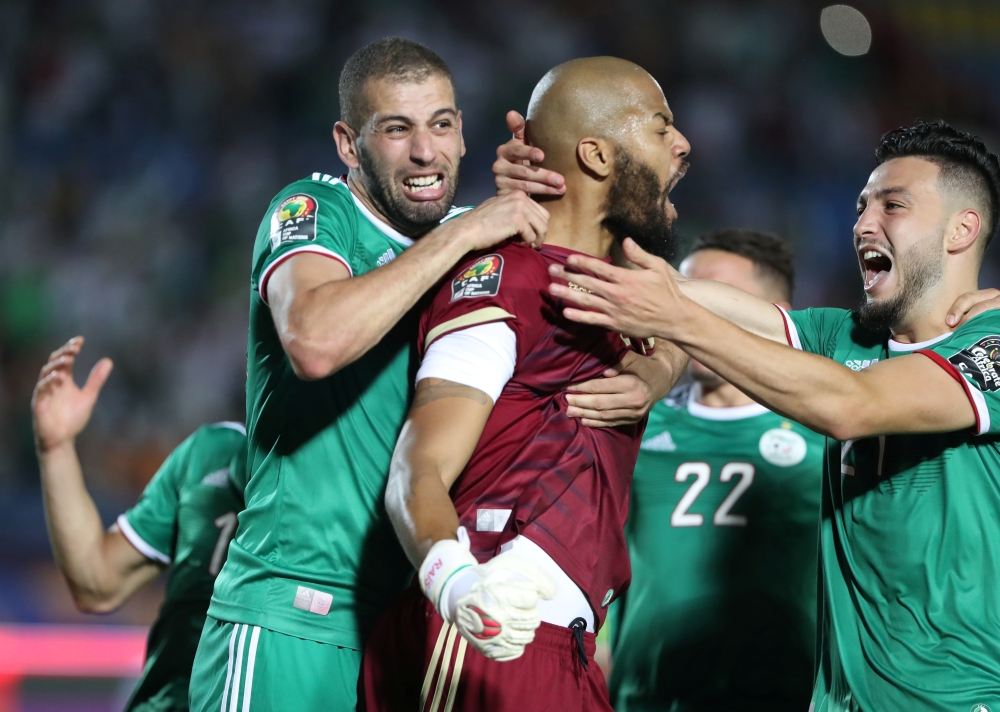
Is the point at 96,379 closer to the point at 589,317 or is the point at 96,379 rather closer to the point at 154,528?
the point at 154,528

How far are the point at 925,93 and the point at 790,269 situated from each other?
24.1ft

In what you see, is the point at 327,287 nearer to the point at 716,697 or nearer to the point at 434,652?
the point at 434,652

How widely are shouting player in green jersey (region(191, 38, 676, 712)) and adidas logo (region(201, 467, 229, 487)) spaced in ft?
2.93

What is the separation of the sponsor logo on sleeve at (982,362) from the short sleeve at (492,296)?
1.26 m

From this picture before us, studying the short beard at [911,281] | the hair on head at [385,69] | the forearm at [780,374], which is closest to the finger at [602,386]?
the forearm at [780,374]

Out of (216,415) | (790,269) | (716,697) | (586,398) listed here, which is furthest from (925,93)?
(586,398)

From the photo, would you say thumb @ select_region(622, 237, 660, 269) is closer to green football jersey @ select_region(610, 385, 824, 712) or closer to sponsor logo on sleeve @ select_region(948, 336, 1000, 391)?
sponsor logo on sleeve @ select_region(948, 336, 1000, 391)

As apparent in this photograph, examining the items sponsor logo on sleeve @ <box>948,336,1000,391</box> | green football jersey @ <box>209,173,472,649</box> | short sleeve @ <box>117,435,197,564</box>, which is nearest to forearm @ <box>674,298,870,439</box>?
sponsor logo on sleeve @ <box>948,336,1000,391</box>

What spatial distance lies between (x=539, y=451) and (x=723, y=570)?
1.73 metres

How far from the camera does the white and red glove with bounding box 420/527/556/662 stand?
1.82 metres

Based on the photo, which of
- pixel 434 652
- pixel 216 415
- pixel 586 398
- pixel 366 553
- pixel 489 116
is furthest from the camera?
pixel 489 116

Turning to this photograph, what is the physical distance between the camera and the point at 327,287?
272cm

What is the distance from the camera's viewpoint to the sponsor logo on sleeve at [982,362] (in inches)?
114

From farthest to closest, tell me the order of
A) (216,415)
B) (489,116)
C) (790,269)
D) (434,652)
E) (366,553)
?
(489,116) < (216,415) < (790,269) < (366,553) < (434,652)
